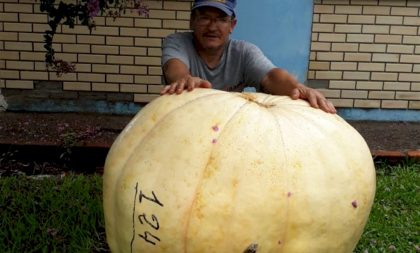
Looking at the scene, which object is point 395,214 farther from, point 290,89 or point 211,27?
point 211,27

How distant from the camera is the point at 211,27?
263 cm

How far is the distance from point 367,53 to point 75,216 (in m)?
3.27

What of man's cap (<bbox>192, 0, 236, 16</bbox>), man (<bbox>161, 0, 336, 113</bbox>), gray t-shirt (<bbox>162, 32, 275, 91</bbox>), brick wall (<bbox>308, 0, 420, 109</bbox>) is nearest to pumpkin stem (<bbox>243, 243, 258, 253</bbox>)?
man (<bbox>161, 0, 336, 113</bbox>)

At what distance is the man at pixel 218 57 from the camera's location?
2494 millimetres

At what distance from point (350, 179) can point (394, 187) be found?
91.0 inches

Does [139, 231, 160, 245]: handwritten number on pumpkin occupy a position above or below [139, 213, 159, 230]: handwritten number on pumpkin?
below

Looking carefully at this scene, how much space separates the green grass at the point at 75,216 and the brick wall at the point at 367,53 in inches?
59.7

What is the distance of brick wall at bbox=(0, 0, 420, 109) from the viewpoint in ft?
16.3

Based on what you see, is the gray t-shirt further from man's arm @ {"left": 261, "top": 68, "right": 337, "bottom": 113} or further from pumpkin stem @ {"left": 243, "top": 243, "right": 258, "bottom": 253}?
pumpkin stem @ {"left": 243, "top": 243, "right": 258, "bottom": 253}

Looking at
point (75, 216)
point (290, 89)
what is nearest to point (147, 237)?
point (290, 89)

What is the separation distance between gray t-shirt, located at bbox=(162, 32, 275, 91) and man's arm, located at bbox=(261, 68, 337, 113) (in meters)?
0.08

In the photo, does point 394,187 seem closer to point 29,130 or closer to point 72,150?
point 72,150

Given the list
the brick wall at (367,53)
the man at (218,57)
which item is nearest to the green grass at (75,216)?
the man at (218,57)

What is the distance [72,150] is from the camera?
4.19 m
